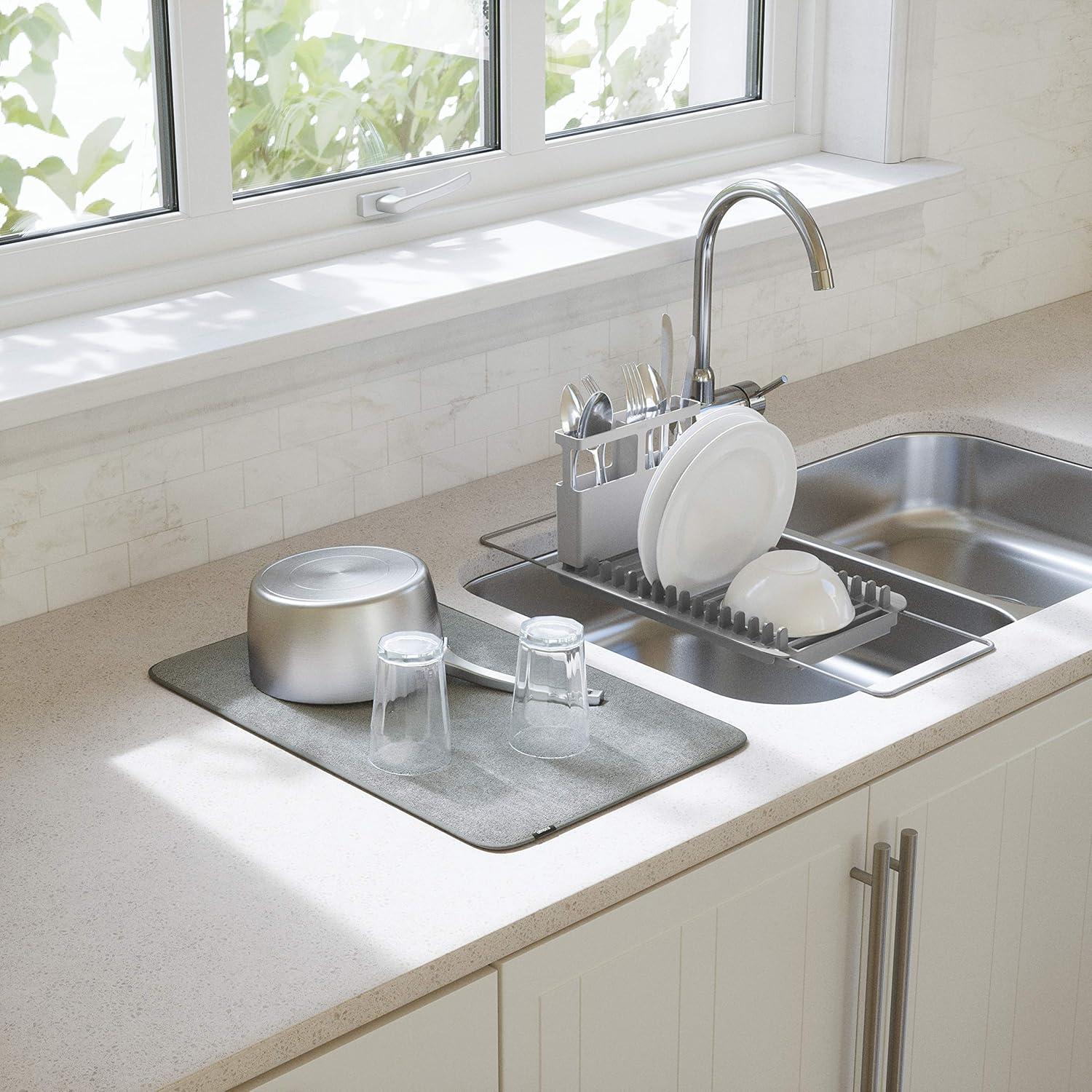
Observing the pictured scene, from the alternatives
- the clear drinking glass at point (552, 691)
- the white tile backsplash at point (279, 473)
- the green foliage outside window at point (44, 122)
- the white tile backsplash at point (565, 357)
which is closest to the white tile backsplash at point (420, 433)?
the white tile backsplash at point (565, 357)

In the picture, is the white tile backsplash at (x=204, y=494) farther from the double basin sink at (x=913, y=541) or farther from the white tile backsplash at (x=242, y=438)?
the double basin sink at (x=913, y=541)

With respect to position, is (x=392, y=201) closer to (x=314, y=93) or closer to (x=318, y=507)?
(x=314, y=93)

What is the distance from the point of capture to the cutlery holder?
178 centimetres

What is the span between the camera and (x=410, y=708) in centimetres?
137

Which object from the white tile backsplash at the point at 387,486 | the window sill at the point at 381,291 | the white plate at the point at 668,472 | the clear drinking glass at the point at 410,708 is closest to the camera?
the clear drinking glass at the point at 410,708

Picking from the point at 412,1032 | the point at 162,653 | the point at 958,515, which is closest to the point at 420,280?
the point at 162,653

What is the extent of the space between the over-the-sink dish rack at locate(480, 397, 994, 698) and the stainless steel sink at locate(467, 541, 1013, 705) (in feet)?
0.07

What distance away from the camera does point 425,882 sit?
1.22 m

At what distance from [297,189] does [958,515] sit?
103 centimetres

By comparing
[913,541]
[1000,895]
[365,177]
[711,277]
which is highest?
[365,177]

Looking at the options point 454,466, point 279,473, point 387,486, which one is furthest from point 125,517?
point 454,466

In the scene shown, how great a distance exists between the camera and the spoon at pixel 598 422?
5.85 ft

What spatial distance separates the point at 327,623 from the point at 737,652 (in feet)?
1.70

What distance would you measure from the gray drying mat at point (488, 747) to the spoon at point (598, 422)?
0.98ft
